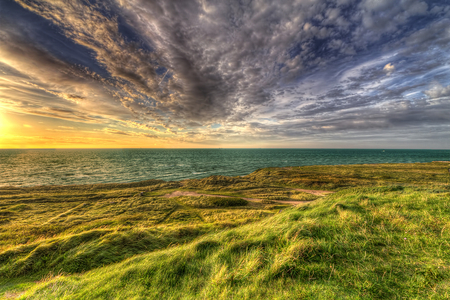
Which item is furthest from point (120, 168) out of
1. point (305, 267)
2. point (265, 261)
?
point (305, 267)

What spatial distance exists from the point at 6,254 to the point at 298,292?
13.2 metres

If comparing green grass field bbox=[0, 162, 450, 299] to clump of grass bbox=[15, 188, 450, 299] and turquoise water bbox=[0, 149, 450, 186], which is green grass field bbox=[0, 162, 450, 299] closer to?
clump of grass bbox=[15, 188, 450, 299]

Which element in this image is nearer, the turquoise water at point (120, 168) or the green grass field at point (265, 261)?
the green grass field at point (265, 261)

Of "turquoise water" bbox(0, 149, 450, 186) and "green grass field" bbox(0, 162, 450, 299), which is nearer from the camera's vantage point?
"green grass field" bbox(0, 162, 450, 299)

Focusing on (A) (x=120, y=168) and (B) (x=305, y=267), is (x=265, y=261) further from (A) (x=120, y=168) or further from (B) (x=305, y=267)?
(A) (x=120, y=168)

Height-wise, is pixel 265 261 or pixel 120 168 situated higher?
pixel 265 261

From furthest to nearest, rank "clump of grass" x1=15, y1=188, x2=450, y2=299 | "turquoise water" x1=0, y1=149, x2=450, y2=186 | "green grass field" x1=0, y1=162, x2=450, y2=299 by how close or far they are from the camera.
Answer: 1. "turquoise water" x1=0, y1=149, x2=450, y2=186
2. "green grass field" x1=0, y1=162, x2=450, y2=299
3. "clump of grass" x1=15, y1=188, x2=450, y2=299

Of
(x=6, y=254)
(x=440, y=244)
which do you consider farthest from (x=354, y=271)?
(x=6, y=254)

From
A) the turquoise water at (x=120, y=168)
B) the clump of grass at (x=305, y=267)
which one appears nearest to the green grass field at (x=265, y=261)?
the clump of grass at (x=305, y=267)

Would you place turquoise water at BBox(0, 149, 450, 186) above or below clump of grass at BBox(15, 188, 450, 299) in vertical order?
below

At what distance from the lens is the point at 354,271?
4.18 metres

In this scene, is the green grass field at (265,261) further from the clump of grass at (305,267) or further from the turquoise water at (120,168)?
the turquoise water at (120,168)

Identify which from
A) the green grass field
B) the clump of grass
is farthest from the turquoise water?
the clump of grass

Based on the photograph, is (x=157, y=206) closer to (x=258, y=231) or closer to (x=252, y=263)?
(x=258, y=231)
